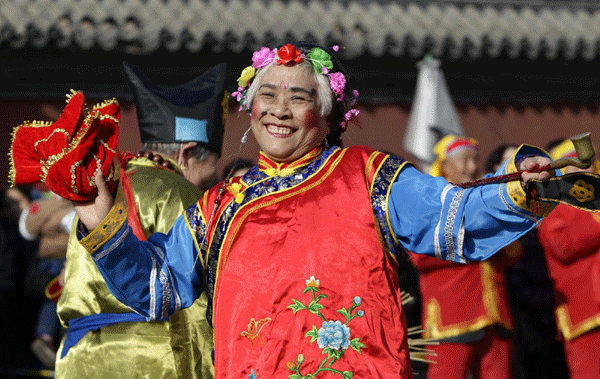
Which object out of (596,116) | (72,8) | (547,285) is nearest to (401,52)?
(596,116)

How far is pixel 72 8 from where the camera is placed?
9305 millimetres

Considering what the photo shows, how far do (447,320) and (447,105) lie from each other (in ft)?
11.9

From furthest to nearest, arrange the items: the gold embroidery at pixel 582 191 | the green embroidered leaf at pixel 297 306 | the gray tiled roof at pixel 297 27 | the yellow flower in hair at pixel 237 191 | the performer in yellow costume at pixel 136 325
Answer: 1. the gray tiled roof at pixel 297 27
2. the performer in yellow costume at pixel 136 325
3. the yellow flower in hair at pixel 237 191
4. the green embroidered leaf at pixel 297 306
5. the gold embroidery at pixel 582 191

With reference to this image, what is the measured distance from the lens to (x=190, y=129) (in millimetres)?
4070

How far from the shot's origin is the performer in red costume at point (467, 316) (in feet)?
17.0

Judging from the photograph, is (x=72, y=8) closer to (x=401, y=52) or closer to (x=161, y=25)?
(x=161, y=25)

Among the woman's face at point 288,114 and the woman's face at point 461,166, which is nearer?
the woman's face at point 288,114

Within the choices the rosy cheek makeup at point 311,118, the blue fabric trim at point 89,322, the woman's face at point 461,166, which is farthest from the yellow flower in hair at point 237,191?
the woman's face at point 461,166

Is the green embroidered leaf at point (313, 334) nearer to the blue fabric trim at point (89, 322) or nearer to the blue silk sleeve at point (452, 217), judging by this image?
the blue silk sleeve at point (452, 217)

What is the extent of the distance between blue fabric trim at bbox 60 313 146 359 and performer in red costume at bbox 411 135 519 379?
7.14 feet

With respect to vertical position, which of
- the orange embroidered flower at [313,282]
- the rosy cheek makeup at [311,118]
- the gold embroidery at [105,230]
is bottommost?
the orange embroidered flower at [313,282]

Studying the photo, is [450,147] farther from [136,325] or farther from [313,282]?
[313,282]

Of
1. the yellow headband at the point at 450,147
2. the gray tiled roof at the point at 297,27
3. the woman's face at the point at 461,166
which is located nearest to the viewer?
the woman's face at the point at 461,166

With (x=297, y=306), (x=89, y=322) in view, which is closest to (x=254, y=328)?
(x=297, y=306)
